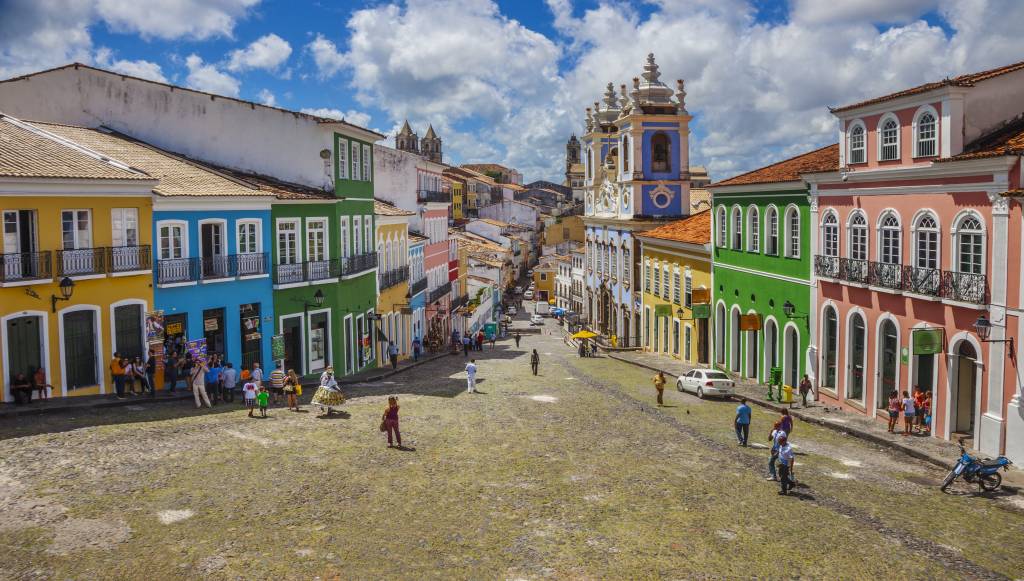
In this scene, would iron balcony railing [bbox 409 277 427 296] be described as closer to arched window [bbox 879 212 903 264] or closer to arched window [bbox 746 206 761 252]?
arched window [bbox 746 206 761 252]

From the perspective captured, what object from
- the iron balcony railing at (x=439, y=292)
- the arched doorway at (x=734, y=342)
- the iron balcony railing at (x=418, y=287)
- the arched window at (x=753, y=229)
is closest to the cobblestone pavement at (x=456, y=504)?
the arched window at (x=753, y=229)

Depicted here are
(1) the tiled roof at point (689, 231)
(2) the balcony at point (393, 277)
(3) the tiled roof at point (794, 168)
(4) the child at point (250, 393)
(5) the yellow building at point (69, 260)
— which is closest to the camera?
(5) the yellow building at point (69, 260)

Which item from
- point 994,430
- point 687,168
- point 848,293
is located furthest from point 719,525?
point 687,168

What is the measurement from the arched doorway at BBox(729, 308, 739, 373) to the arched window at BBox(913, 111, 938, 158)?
1381 cm

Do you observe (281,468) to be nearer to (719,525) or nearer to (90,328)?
(719,525)

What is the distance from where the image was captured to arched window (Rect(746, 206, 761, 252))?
1289 inches

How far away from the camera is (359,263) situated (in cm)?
3350

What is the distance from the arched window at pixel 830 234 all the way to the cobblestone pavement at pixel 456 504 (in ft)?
23.1

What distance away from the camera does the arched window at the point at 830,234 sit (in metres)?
27.0

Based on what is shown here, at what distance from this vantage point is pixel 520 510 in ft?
48.3

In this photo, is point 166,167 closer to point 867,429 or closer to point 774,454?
point 774,454

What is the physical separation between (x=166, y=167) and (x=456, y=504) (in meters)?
18.1

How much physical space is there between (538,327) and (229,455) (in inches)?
2549

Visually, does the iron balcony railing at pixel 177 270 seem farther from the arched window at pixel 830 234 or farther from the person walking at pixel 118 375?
the arched window at pixel 830 234
